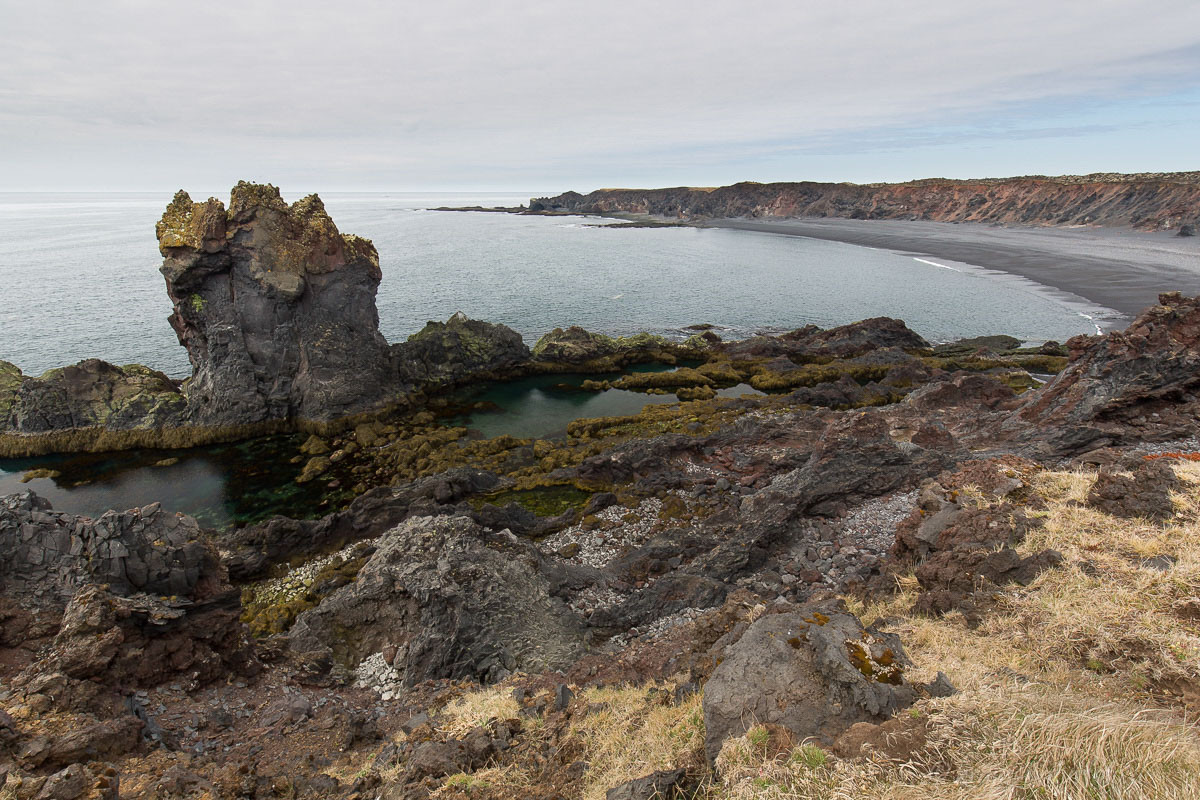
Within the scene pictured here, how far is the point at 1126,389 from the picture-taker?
23922 millimetres

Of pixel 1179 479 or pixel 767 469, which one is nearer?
pixel 1179 479

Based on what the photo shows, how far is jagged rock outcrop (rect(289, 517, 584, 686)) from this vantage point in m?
16.0

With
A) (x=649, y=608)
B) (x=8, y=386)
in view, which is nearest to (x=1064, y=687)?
(x=649, y=608)

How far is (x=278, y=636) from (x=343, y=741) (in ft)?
27.1

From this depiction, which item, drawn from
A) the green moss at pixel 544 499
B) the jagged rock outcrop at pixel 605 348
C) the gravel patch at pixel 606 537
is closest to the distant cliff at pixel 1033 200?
the jagged rock outcrop at pixel 605 348

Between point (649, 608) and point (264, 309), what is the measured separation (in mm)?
38343

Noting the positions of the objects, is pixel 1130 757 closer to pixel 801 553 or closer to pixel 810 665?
pixel 810 665

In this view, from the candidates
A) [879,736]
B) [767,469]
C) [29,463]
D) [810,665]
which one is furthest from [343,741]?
[29,463]

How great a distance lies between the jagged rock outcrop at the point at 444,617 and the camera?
52.3 ft

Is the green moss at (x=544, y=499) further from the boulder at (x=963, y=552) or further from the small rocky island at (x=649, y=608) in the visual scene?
the boulder at (x=963, y=552)

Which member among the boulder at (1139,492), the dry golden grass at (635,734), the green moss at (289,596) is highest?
the boulder at (1139,492)

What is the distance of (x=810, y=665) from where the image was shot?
8.06m

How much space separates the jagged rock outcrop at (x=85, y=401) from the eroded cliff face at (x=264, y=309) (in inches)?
88.4

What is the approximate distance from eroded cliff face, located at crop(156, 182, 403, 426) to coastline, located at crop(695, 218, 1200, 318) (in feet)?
264
